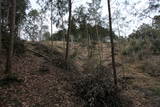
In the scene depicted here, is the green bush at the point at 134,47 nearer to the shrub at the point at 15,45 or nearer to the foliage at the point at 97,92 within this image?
the shrub at the point at 15,45

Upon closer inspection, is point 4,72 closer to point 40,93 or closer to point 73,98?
point 40,93

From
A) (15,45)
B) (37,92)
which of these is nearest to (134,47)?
(15,45)

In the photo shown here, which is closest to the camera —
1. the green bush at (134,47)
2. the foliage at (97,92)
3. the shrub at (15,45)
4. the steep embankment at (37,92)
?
the steep embankment at (37,92)

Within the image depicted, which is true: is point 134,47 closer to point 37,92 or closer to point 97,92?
point 97,92

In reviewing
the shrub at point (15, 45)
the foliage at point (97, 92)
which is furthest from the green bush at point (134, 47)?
the foliage at point (97, 92)

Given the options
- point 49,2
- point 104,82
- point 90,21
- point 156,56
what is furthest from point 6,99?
point 156,56

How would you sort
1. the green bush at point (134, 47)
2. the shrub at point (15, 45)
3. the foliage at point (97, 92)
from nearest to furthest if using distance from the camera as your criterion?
the foliage at point (97, 92)
the shrub at point (15, 45)
the green bush at point (134, 47)

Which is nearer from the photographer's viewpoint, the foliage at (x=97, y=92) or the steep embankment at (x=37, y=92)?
the steep embankment at (x=37, y=92)

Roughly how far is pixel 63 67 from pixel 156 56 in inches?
778

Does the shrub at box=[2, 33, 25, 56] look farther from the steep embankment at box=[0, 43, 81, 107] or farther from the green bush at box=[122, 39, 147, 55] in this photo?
the green bush at box=[122, 39, 147, 55]

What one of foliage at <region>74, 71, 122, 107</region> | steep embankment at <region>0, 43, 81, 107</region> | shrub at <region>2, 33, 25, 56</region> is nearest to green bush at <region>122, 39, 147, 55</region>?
shrub at <region>2, 33, 25, 56</region>

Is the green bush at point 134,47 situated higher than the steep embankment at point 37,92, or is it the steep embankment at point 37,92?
the green bush at point 134,47

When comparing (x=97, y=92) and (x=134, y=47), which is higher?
(x=134, y=47)

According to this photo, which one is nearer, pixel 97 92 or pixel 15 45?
pixel 97 92
